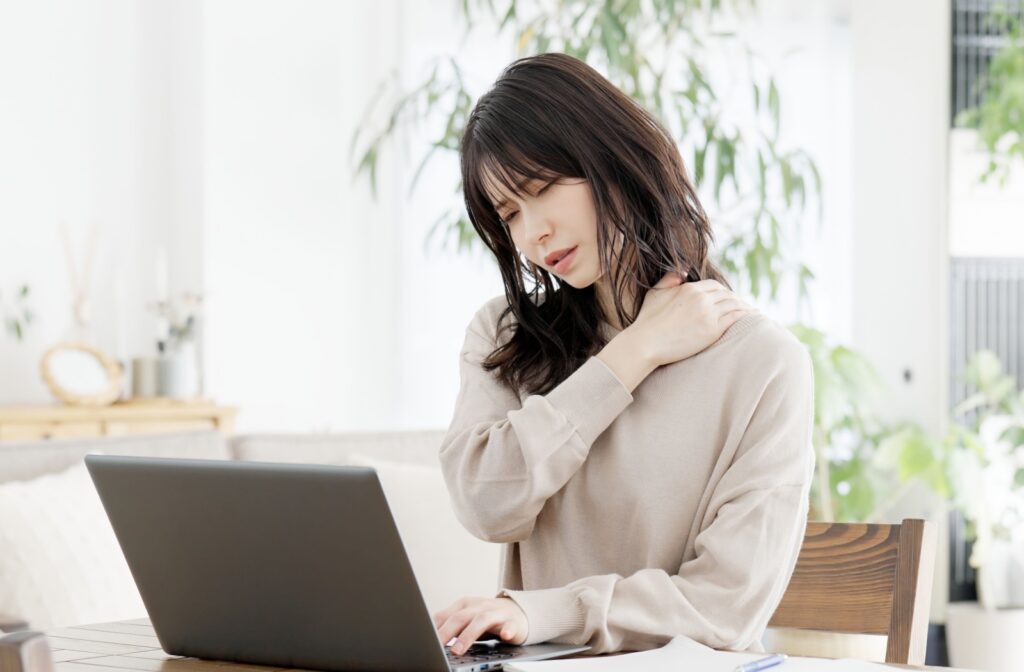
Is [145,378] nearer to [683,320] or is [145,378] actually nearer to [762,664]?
[683,320]

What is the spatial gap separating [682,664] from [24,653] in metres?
0.55

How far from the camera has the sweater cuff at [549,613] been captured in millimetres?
1071

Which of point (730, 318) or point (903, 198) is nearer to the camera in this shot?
point (730, 318)

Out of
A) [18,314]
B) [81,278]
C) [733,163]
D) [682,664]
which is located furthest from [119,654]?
[81,278]

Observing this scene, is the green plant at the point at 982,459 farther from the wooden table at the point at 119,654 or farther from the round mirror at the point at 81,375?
the wooden table at the point at 119,654

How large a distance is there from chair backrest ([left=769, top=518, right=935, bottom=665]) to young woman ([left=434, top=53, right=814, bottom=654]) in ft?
0.34

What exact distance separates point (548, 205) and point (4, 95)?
132 inches

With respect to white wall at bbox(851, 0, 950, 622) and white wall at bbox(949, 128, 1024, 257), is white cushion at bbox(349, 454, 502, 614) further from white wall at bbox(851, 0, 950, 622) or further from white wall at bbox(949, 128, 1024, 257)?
white wall at bbox(949, 128, 1024, 257)

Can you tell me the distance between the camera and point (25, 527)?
2316mm

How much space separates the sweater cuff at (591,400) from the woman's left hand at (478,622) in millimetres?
200

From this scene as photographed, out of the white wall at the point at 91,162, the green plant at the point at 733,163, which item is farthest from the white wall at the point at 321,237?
the green plant at the point at 733,163

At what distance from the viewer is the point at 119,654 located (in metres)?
1.15

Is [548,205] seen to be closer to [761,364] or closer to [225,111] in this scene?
[761,364]

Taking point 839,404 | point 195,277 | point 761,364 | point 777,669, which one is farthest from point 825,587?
point 195,277
